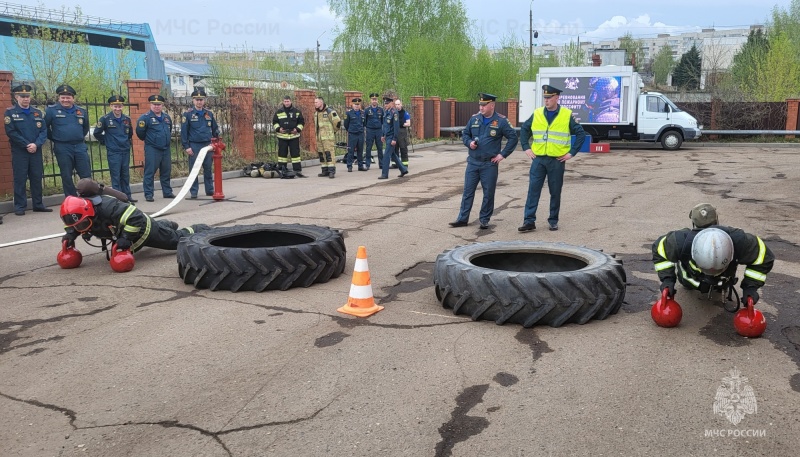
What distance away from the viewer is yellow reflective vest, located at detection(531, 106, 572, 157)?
9.25 m

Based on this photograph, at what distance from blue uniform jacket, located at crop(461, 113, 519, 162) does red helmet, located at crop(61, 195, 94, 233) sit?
4.88m

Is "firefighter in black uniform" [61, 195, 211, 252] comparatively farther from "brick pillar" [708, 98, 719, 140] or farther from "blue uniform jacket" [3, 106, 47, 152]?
"brick pillar" [708, 98, 719, 140]

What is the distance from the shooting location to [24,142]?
11422 mm

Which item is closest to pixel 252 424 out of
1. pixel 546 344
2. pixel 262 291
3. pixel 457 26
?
pixel 546 344

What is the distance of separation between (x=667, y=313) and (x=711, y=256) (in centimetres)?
60

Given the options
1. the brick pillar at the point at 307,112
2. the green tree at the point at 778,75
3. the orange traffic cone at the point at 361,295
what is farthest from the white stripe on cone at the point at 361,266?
the green tree at the point at 778,75

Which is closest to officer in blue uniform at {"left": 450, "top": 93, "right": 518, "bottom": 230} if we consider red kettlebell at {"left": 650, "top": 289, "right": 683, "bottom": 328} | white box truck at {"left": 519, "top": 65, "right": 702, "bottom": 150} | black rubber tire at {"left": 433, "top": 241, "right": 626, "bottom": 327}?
black rubber tire at {"left": 433, "top": 241, "right": 626, "bottom": 327}

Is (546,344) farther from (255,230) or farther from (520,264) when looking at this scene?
(255,230)

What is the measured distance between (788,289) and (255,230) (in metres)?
5.38

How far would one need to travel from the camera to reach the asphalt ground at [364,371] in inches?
145

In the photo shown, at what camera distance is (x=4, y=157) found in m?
12.7

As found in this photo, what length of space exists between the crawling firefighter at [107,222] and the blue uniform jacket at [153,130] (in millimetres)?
5827

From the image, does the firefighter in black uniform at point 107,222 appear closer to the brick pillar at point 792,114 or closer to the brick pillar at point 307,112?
the brick pillar at point 307,112

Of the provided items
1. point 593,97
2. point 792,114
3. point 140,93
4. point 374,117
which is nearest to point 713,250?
point 140,93
